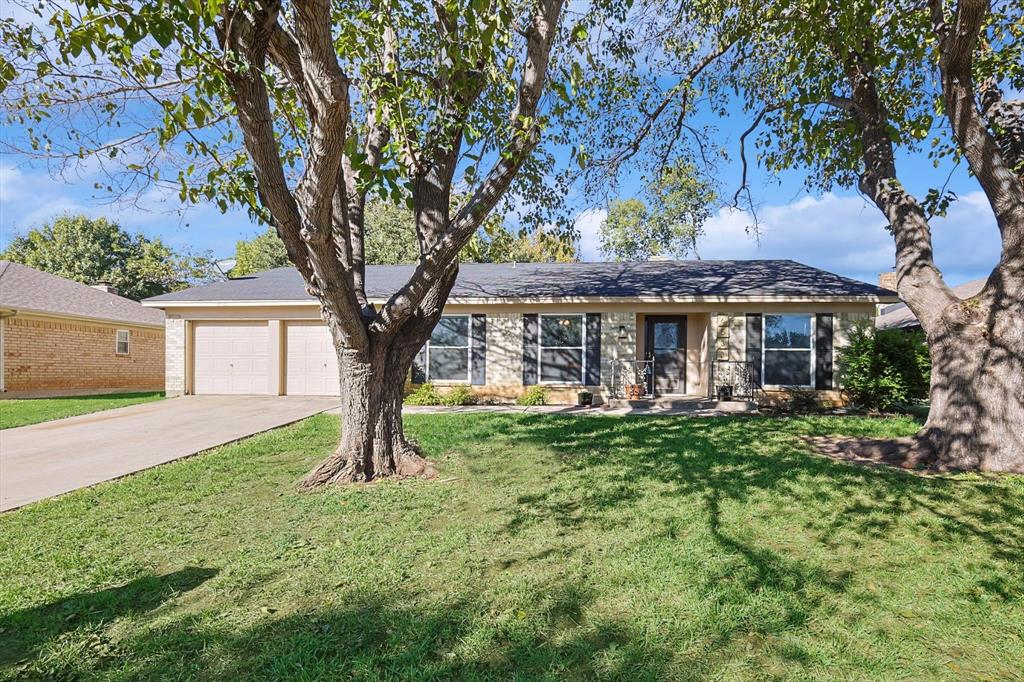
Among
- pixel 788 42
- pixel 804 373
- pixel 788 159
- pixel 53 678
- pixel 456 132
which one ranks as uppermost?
pixel 788 42

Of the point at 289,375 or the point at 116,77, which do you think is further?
the point at 289,375

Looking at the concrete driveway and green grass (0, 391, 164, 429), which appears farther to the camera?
green grass (0, 391, 164, 429)

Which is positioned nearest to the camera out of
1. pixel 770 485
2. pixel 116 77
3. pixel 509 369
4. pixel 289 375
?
pixel 116 77

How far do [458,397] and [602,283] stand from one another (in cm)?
490

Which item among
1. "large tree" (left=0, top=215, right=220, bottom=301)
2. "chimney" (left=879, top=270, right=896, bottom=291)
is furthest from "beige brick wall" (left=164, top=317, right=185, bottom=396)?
"chimney" (left=879, top=270, right=896, bottom=291)

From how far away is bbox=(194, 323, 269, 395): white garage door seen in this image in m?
14.2

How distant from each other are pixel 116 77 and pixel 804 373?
520 inches

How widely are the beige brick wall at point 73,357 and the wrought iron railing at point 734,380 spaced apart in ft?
64.1

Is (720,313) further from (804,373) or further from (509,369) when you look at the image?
(509,369)

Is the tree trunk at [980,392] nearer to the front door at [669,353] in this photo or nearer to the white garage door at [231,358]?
the front door at [669,353]

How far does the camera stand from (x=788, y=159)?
8.83 m

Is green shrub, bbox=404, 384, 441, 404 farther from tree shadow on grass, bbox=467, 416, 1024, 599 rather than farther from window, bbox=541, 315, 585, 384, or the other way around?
tree shadow on grass, bbox=467, 416, 1024, 599

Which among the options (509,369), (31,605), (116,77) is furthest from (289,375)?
(31,605)

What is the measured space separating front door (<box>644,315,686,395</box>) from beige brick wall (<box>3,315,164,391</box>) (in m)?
18.1
